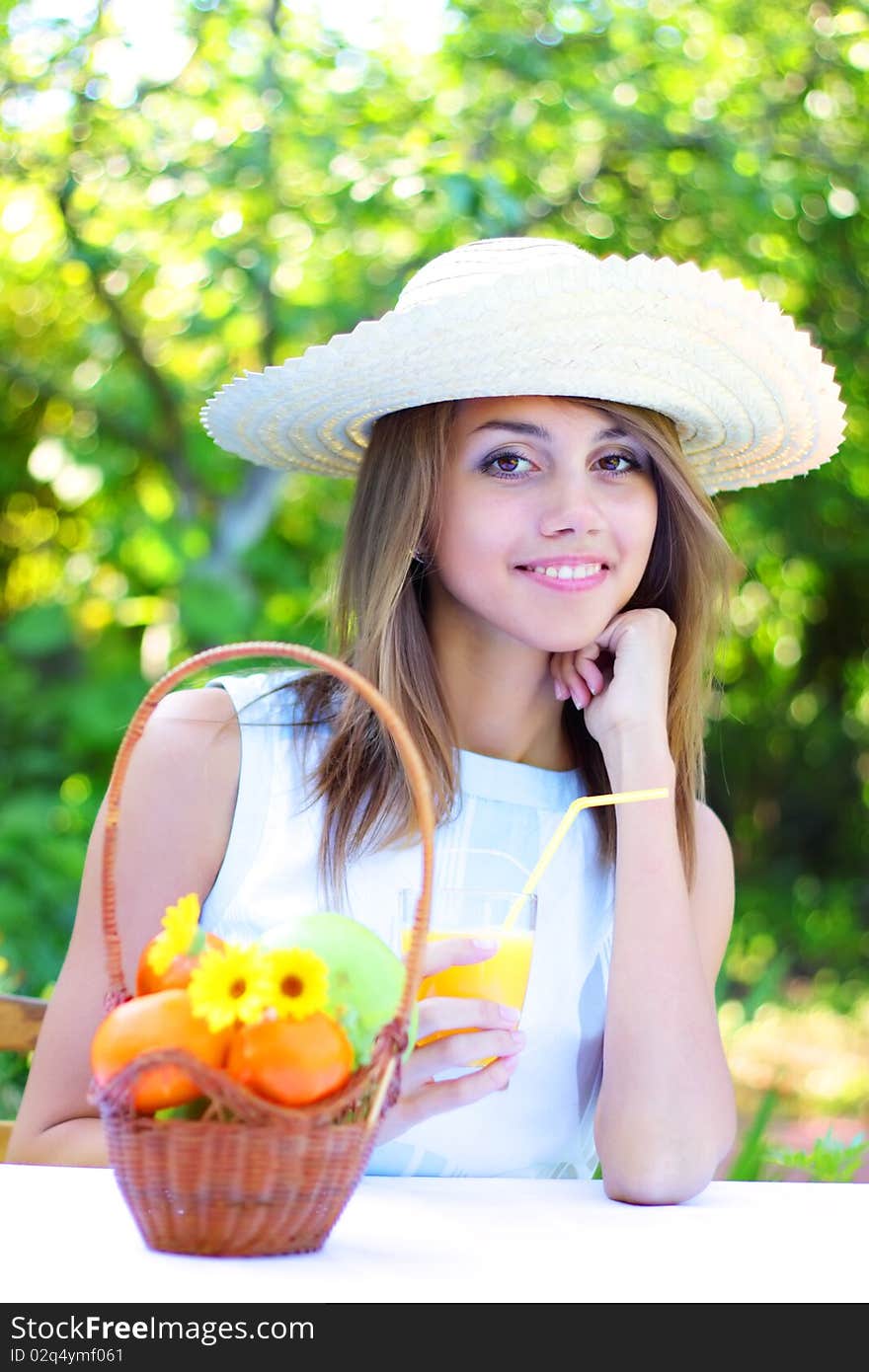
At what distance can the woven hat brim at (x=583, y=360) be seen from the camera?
1.91 meters

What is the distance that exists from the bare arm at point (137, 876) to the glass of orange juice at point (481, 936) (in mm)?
420

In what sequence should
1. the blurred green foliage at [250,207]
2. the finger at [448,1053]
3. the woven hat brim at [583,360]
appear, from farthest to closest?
1. the blurred green foliage at [250,207]
2. the woven hat brim at [583,360]
3. the finger at [448,1053]

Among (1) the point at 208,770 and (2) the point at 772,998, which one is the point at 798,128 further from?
(2) the point at 772,998

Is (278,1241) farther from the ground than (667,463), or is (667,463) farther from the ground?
(667,463)

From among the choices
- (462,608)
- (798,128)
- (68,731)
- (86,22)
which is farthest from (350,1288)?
(798,128)

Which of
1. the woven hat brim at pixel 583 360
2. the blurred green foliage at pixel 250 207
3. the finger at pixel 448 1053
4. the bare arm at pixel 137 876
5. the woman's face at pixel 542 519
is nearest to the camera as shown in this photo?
the finger at pixel 448 1053

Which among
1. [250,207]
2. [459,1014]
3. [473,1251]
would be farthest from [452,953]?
[250,207]

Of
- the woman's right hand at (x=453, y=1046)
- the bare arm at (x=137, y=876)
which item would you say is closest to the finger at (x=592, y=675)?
the bare arm at (x=137, y=876)

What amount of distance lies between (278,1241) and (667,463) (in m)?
1.32

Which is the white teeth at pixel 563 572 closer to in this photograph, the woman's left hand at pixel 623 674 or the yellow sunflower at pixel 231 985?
the woman's left hand at pixel 623 674

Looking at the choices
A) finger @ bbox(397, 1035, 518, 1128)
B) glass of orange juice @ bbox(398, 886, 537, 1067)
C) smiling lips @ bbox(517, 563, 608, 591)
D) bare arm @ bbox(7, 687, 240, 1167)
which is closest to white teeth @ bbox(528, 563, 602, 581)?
smiling lips @ bbox(517, 563, 608, 591)

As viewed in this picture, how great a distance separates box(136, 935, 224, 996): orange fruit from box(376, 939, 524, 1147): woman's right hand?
1.02 feet

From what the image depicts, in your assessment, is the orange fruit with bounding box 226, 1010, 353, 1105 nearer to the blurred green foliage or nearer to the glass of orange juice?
the glass of orange juice

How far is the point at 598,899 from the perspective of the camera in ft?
7.11
